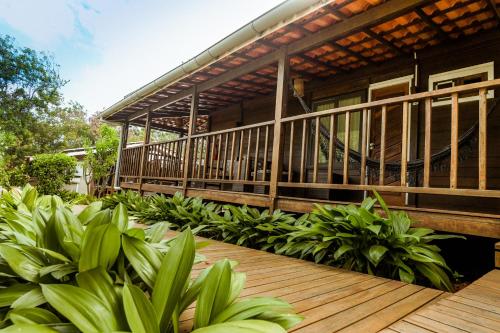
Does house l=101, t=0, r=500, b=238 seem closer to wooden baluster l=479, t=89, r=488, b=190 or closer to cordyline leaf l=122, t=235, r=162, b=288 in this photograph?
wooden baluster l=479, t=89, r=488, b=190

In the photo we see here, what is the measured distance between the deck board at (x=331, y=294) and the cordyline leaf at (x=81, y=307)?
0.99 feet

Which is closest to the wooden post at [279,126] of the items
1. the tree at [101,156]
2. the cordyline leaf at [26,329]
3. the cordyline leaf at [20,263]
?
the cordyline leaf at [20,263]

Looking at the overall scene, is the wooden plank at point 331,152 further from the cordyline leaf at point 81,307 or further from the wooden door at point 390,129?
the cordyline leaf at point 81,307

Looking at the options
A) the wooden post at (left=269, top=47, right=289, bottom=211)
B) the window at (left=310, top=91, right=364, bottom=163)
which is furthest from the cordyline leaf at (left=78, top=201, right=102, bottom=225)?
the window at (left=310, top=91, right=364, bottom=163)

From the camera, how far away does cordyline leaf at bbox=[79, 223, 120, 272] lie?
1.06 meters

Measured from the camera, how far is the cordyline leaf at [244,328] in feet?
2.66

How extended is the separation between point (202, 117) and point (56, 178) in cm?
544

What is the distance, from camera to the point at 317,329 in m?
1.14

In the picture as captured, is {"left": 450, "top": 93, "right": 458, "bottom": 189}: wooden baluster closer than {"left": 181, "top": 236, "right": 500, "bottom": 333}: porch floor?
No

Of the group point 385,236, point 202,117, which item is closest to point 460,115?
point 385,236

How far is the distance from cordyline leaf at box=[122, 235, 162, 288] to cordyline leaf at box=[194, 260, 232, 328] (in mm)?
202

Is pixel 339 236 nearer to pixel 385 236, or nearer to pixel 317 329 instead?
pixel 385 236

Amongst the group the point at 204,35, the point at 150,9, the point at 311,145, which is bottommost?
the point at 311,145

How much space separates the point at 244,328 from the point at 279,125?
3097 mm
